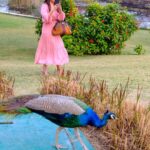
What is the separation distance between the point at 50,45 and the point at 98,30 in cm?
381

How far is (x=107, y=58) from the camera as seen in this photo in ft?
40.3

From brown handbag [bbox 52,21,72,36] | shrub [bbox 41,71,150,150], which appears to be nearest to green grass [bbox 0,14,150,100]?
brown handbag [bbox 52,21,72,36]

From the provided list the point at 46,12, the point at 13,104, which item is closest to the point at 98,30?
the point at 46,12

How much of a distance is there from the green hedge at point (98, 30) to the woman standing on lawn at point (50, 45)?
11.1 ft

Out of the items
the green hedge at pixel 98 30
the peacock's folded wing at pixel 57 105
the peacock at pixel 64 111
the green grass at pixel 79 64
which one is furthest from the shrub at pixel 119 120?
the green hedge at pixel 98 30

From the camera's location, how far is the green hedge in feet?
42.0

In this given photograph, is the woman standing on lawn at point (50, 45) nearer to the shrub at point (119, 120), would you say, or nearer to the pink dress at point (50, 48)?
the pink dress at point (50, 48)

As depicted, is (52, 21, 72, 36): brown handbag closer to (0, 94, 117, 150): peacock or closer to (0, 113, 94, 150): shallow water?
(0, 113, 94, 150): shallow water

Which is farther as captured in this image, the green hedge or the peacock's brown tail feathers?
the green hedge

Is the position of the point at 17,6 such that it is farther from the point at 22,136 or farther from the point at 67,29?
the point at 22,136

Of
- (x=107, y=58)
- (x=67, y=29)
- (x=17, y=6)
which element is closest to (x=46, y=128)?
(x=67, y=29)

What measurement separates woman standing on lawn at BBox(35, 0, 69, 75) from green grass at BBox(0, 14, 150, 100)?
34 cm

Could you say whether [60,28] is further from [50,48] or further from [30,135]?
[30,135]

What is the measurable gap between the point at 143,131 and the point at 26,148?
1.12 meters
